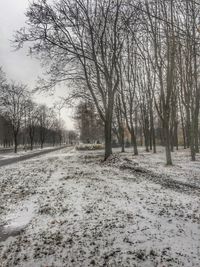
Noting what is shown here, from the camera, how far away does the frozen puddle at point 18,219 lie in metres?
6.78

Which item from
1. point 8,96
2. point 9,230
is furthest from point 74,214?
point 8,96

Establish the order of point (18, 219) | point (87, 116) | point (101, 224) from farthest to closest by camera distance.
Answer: point (87, 116)
point (18, 219)
point (101, 224)

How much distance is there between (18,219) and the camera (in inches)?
306

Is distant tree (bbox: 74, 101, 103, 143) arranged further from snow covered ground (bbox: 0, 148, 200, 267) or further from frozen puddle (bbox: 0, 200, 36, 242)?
frozen puddle (bbox: 0, 200, 36, 242)

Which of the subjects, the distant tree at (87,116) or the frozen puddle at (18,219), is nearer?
the frozen puddle at (18,219)

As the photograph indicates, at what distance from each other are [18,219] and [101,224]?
92.1 inches

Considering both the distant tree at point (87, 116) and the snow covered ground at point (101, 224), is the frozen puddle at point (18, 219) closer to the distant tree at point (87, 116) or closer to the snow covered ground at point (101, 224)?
the snow covered ground at point (101, 224)

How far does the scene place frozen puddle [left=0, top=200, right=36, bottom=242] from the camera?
678 cm

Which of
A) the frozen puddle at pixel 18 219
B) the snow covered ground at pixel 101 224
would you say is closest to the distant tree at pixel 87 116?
the snow covered ground at pixel 101 224

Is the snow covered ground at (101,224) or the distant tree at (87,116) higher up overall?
the distant tree at (87,116)

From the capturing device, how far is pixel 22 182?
13.2 m

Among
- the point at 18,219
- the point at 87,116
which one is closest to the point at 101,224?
the point at 18,219

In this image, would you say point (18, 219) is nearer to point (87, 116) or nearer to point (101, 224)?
point (101, 224)

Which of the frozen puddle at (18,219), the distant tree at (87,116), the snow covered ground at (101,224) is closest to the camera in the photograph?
the snow covered ground at (101,224)
